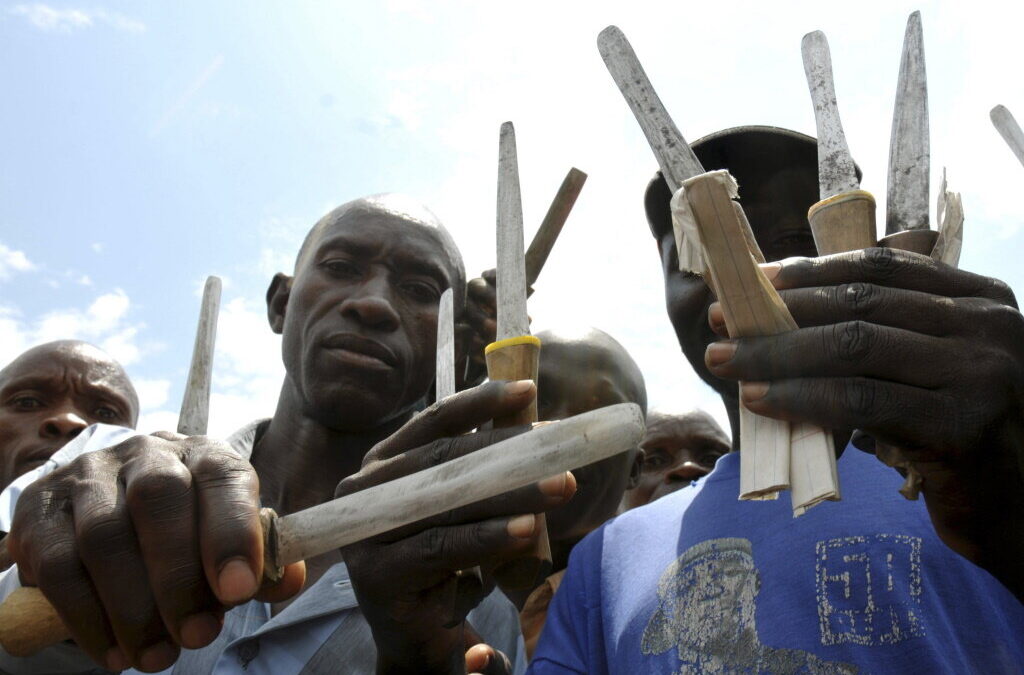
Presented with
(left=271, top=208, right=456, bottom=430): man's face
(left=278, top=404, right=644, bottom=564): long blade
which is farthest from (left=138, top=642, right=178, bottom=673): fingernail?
(left=271, top=208, right=456, bottom=430): man's face

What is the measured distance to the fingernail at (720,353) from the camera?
4.50 feet

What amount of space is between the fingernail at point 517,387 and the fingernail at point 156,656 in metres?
0.74

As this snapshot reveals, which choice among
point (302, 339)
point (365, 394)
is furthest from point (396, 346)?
point (302, 339)

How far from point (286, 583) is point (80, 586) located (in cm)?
34

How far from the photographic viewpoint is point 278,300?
395 centimetres

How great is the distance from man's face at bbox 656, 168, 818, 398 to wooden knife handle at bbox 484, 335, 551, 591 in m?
1.12

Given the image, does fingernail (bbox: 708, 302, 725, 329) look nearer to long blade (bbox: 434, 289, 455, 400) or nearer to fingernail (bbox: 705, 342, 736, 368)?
fingernail (bbox: 705, 342, 736, 368)

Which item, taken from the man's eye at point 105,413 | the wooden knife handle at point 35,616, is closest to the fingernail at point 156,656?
the wooden knife handle at point 35,616

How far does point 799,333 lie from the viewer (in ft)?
4.50

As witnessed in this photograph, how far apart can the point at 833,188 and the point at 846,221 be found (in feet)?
0.22

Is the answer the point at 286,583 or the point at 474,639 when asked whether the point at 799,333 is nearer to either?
the point at 286,583

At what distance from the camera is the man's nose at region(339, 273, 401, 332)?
3189 mm

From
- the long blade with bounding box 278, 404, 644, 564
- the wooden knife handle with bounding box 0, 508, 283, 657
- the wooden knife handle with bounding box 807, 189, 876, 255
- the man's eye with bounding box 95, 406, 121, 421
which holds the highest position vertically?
the wooden knife handle with bounding box 807, 189, 876, 255

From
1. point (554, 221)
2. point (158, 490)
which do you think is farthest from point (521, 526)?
point (554, 221)
